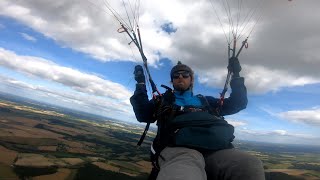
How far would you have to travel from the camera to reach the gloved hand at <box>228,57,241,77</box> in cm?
492

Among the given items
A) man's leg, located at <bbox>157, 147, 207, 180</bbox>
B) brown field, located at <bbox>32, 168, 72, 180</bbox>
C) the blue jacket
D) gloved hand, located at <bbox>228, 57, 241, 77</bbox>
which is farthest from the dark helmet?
brown field, located at <bbox>32, 168, 72, 180</bbox>

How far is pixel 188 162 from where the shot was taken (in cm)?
305

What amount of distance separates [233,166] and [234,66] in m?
2.21

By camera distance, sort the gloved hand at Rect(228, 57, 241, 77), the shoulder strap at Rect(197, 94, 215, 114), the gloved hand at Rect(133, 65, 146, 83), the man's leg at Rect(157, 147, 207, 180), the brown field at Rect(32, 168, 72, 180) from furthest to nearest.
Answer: the brown field at Rect(32, 168, 72, 180)
the gloved hand at Rect(228, 57, 241, 77)
the gloved hand at Rect(133, 65, 146, 83)
the shoulder strap at Rect(197, 94, 215, 114)
the man's leg at Rect(157, 147, 207, 180)

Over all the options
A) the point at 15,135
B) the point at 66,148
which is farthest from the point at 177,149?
A: the point at 15,135

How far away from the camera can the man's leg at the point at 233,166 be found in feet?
10.4

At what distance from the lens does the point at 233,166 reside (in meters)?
3.27

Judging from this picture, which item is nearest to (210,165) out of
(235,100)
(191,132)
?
(191,132)

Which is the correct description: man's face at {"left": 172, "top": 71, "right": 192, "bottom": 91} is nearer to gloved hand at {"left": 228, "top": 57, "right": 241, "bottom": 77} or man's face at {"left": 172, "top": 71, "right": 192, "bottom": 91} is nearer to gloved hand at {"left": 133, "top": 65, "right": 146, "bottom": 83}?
gloved hand at {"left": 133, "top": 65, "right": 146, "bottom": 83}

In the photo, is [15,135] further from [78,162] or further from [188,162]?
[188,162]

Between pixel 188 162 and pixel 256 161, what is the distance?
0.84 meters

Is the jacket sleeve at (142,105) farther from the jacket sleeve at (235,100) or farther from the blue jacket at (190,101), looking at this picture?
the jacket sleeve at (235,100)

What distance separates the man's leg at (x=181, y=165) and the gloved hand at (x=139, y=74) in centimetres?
140

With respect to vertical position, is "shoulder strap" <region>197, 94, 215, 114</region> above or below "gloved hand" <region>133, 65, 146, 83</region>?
below
